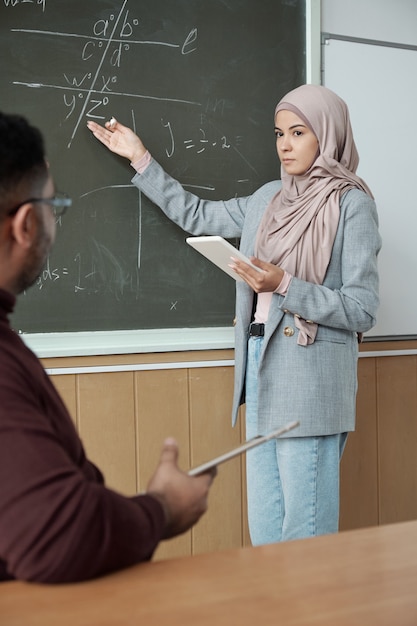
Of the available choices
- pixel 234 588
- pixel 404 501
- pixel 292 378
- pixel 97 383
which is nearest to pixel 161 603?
pixel 234 588

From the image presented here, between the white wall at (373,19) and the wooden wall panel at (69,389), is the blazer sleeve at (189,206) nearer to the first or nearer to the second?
the wooden wall panel at (69,389)

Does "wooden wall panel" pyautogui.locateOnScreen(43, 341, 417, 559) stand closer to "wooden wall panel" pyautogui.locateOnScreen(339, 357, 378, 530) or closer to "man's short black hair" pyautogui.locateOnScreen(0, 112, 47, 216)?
"wooden wall panel" pyautogui.locateOnScreen(339, 357, 378, 530)

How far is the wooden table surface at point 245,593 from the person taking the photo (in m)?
0.81

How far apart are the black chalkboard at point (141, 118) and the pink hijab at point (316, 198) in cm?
37

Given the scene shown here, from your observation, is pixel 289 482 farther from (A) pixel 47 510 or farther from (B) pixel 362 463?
(A) pixel 47 510

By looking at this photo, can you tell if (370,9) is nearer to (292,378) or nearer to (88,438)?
(292,378)

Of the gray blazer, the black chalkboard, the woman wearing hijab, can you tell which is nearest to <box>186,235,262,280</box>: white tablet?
the woman wearing hijab

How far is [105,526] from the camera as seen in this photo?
864 mm

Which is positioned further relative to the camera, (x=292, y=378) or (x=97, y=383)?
(x=97, y=383)

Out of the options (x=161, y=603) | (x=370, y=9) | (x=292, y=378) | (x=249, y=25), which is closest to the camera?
(x=161, y=603)

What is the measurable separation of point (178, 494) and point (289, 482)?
1242 millimetres

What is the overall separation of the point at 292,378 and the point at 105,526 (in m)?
1.37

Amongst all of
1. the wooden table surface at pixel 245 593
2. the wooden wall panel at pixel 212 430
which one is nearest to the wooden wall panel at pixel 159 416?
the wooden wall panel at pixel 212 430

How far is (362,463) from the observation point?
288 cm
